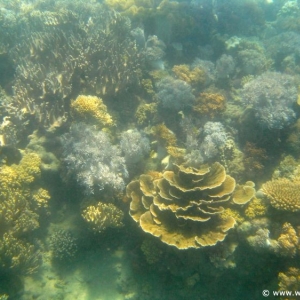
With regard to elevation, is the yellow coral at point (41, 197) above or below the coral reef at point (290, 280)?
below

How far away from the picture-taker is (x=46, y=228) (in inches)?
270

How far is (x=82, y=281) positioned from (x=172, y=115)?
5301mm

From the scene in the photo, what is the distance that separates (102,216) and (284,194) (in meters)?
4.23

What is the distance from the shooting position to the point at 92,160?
611 centimetres

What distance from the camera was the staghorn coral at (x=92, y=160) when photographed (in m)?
6.09

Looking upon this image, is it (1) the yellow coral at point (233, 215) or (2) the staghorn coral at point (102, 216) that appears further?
(2) the staghorn coral at point (102, 216)

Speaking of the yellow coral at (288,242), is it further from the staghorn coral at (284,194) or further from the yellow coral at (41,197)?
the yellow coral at (41,197)

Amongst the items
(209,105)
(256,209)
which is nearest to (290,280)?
(256,209)

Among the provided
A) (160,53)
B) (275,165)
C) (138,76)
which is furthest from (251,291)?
(160,53)

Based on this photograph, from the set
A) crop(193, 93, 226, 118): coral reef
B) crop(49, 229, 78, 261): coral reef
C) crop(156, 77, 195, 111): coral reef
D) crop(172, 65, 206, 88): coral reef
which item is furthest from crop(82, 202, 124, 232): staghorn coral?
crop(172, 65, 206, 88): coral reef

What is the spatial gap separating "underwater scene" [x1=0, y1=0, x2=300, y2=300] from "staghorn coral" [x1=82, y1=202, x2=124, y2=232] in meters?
0.03

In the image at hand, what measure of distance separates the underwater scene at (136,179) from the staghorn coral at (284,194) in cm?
2

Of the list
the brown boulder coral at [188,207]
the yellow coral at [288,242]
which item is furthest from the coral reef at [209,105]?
the yellow coral at [288,242]

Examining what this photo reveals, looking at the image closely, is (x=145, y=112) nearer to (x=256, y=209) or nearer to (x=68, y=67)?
(x=68, y=67)
